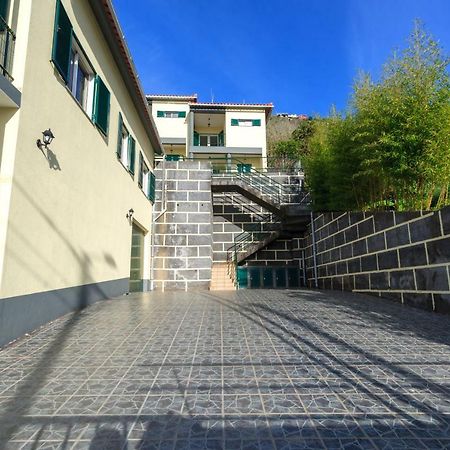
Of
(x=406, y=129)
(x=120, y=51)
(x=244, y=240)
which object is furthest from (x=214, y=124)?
(x=406, y=129)

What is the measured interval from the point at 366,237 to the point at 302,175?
24.5 feet

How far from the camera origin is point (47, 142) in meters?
4.35

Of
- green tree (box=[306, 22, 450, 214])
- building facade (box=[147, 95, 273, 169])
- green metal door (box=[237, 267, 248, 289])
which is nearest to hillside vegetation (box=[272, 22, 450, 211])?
green tree (box=[306, 22, 450, 214])

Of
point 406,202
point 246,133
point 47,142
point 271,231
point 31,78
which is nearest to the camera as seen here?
point 31,78

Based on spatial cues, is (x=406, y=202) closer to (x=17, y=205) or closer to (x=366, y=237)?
(x=366, y=237)

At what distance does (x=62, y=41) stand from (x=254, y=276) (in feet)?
36.9

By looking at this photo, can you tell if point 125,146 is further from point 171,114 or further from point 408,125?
point 171,114

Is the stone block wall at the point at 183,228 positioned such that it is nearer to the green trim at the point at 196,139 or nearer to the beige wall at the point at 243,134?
the beige wall at the point at 243,134

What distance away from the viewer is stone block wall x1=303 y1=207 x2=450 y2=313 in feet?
16.5

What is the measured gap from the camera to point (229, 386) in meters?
2.52

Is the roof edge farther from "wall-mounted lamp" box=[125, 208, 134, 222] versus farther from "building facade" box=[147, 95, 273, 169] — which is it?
"building facade" box=[147, 95, 273, 169]

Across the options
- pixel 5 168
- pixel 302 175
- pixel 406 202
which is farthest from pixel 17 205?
pixel 302 175

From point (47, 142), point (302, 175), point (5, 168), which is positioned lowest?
point (5, 168)

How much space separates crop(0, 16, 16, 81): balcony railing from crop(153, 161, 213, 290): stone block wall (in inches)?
343
